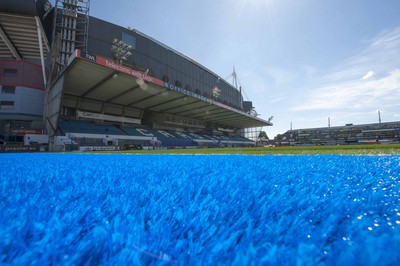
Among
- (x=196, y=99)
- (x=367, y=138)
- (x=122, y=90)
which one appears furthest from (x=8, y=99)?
(x=367, y=138)

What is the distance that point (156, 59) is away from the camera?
3142cm

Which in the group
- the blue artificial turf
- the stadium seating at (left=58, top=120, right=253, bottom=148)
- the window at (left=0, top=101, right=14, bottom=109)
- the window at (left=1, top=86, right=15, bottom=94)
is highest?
the window at (left=1, top=86, right=15, bottom=94)

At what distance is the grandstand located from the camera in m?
44.2

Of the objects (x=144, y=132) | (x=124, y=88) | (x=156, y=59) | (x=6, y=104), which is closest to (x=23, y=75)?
(x=6, y=104)

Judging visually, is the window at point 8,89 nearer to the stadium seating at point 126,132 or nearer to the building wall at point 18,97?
the building wall at point 18,97

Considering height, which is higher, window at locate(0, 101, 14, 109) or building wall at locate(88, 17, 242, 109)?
building wall at locate(88, 17, 242, 109)

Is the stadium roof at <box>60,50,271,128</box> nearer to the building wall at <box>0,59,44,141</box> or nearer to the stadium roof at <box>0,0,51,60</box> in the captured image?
the stadium roof at <box>0,0,51,60</box>

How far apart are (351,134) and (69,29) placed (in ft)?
197

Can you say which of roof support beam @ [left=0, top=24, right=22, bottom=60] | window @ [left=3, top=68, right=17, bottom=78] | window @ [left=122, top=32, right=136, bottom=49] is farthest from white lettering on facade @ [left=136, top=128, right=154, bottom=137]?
roof support beam @ [left=0, top=24, right=22, bottom=60]

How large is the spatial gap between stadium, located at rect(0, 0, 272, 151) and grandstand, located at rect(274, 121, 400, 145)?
33.0 metres

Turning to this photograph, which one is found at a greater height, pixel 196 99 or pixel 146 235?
pixel 196 99

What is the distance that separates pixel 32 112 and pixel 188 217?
3153cm

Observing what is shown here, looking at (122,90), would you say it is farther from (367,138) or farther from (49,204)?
(367,138)

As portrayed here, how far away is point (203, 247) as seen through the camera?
1.42ft
